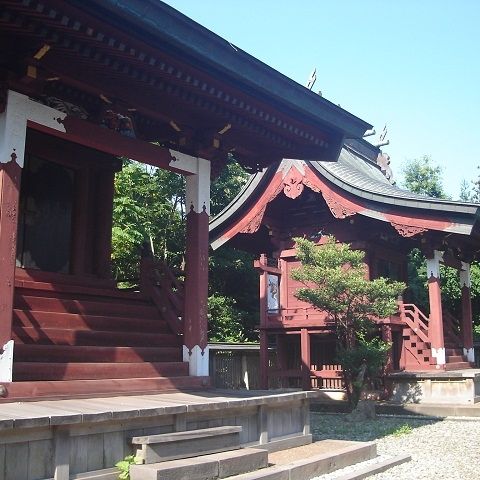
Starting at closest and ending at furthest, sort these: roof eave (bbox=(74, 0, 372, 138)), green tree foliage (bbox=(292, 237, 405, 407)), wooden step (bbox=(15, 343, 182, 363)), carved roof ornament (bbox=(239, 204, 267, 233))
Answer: roof eave (bbox=(74, 0, 372, 138))
wooden step (bbox=(15, 343, 182, 363))
green tree foliage (bbox=(292, 237, 405, 407))
carved roof ornament (bbox=(239, 204, 267, 233))

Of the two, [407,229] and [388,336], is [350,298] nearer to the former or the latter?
[388,336]

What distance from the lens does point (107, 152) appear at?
802 cm

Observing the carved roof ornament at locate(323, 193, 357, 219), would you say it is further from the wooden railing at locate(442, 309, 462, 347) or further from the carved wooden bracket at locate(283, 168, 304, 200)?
the wooden railing at locate(442, 309, 462, 347)

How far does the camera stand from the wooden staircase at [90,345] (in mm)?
6598

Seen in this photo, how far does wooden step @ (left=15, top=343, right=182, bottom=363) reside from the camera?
6789 millimetres

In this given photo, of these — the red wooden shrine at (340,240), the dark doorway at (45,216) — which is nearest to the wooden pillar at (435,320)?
the red wooden shrine at (340,240)

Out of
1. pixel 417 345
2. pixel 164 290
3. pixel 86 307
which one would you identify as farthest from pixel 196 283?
pixel 417 345

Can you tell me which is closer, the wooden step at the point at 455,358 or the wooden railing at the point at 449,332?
the wooden step at the point at 455,358

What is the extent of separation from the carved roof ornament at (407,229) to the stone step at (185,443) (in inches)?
357

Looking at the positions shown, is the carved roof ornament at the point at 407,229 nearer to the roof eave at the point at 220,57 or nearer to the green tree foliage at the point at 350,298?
the green tree foliage at the point at 350,298

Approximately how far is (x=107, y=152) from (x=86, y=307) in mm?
2182

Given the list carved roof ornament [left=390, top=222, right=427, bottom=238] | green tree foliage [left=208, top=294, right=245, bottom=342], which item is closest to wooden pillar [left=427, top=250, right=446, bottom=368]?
carved roof ornament [left=390, top=222, right=427, bottom=238]

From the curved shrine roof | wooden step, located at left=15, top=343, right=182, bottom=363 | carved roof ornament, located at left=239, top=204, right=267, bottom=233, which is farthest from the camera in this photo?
carved roof ornament, located at left=239, top=204, right=267, bottom=233

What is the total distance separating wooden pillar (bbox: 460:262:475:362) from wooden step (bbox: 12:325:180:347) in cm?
1116
